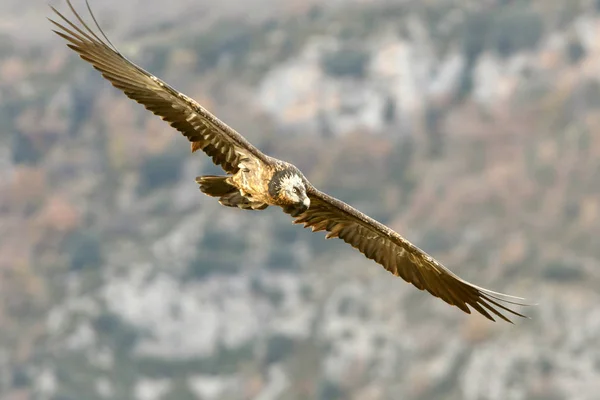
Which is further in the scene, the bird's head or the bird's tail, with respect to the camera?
the bird's tail

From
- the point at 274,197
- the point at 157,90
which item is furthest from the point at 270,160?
the point at 157,90

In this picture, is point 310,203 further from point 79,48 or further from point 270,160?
point 79,48

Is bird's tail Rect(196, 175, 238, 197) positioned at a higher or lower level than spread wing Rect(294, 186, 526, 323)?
lower

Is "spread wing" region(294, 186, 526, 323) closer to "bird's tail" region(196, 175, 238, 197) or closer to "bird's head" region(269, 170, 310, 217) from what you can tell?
"bird's tail" region(196, 175, 238, 197)

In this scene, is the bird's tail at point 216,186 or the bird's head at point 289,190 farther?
the bird's tail at point 216,186

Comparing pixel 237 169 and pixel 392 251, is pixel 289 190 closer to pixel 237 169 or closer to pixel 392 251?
pixel 237 169

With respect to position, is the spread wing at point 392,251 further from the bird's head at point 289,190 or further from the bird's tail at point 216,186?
the bird's head at point 289,190

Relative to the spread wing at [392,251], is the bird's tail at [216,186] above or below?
below
